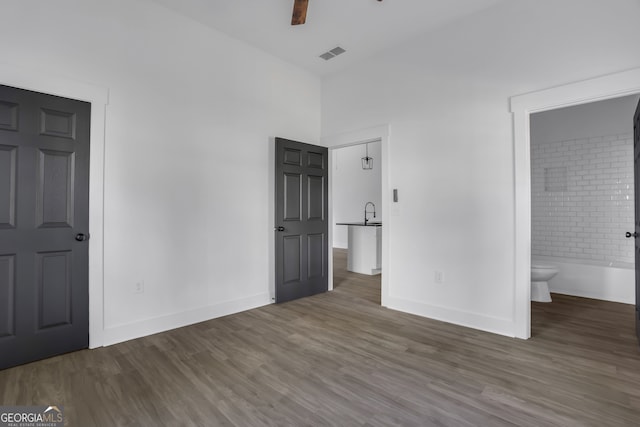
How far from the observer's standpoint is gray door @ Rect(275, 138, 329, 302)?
13.6ft

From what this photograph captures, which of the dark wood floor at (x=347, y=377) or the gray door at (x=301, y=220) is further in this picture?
the gray door at (x=301, y=220)

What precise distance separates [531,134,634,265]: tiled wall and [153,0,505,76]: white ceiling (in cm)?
288

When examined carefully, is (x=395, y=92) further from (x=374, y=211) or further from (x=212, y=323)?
(x=374, y=211)

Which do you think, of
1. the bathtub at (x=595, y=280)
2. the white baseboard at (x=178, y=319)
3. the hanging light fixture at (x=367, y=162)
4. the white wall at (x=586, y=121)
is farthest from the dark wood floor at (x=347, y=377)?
the hanging light fixture at (x=367, y=162)

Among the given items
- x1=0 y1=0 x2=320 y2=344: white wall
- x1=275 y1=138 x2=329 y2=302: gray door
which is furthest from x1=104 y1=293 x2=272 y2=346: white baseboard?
x1=275 y1=138 x2=329 y2=302: gray door

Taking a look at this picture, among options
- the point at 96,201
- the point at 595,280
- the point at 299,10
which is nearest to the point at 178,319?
the point at 96,201

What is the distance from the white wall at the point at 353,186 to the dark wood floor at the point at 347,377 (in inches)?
222

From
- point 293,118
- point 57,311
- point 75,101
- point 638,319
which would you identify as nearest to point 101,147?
point 75,101

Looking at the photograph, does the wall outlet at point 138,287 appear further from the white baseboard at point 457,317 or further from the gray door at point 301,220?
the white baseboard at point 457,317

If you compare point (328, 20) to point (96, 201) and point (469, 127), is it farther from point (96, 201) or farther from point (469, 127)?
point (96, 201)

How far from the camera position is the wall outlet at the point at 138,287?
3043 mm

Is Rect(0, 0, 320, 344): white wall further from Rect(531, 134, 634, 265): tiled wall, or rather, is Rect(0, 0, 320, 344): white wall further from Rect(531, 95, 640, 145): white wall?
Rect(531, 134, 634, 265): tiled wall

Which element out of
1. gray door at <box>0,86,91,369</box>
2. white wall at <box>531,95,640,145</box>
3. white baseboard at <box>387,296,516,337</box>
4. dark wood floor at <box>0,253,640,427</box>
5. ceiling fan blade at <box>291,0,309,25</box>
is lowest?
dark wood floor at <box>0,253,640,427</box>

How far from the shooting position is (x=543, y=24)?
113 inches
